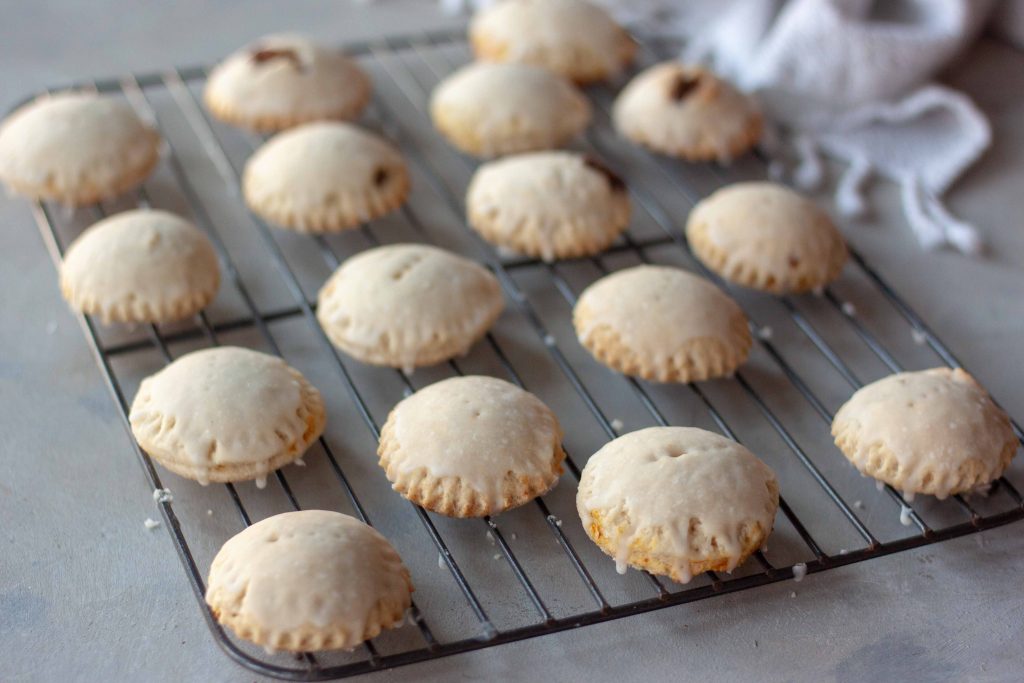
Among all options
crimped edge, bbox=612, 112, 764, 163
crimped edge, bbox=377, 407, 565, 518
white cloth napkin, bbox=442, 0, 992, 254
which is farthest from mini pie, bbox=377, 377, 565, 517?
white cloth napkin, bbox=442, 0, 992, 254

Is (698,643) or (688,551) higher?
(688,551)

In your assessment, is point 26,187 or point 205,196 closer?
point 26,187

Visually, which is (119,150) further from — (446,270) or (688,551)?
(688,551)

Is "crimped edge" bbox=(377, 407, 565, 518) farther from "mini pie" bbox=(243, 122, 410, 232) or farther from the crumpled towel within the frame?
the crumpled towel

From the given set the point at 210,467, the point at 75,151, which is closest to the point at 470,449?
the point at 210,467

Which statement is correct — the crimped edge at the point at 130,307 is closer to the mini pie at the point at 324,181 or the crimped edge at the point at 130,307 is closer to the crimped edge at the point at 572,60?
the mini pie at the point at 324,181

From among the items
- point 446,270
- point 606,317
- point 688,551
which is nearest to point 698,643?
point 688,551

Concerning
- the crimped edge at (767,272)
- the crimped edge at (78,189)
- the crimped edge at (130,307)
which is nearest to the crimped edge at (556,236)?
the crimped edge at (767,272)

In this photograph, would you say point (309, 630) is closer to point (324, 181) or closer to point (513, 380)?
point (513, 380)
